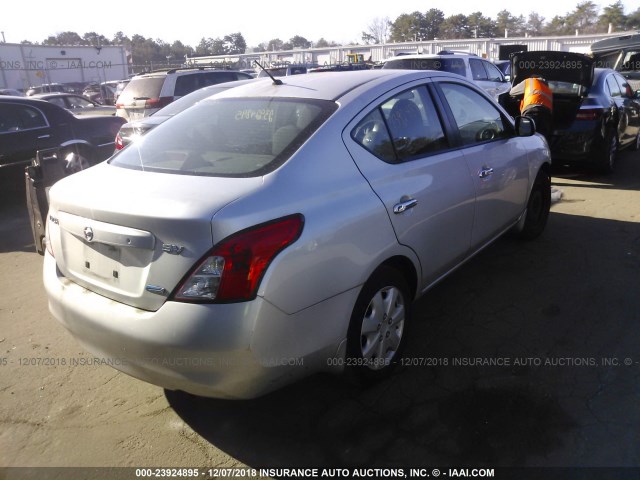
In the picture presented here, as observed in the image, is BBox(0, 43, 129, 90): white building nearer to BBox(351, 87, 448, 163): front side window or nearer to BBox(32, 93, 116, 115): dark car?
BBox(32, 93, 116, 115): dark car

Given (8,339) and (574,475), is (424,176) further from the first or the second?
(8,339)

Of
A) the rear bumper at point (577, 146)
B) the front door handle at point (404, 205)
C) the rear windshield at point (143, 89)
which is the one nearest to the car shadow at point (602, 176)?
the rear bumper at point (577, 146)

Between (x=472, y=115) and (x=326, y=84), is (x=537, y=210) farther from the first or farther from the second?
(x=326, y=84)

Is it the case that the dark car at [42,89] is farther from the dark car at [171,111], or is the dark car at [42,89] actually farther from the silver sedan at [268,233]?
the silver sedan at [268,233]

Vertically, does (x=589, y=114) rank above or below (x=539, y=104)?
below

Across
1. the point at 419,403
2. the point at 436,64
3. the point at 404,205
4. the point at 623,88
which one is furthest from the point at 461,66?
the point at 419,403

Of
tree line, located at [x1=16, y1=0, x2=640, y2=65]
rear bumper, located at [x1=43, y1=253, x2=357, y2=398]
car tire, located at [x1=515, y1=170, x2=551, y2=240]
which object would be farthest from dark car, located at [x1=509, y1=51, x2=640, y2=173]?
tree line, located at [x1=16, y1=0, x2=640, y2=65]

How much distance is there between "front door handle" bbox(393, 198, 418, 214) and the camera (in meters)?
2.89

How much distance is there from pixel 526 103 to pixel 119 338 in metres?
6.57

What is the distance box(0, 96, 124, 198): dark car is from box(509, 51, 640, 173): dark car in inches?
282

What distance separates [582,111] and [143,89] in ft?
26.6

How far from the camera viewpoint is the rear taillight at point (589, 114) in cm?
738

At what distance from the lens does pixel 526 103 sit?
7207 mm

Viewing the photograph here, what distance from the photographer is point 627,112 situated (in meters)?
8.38
